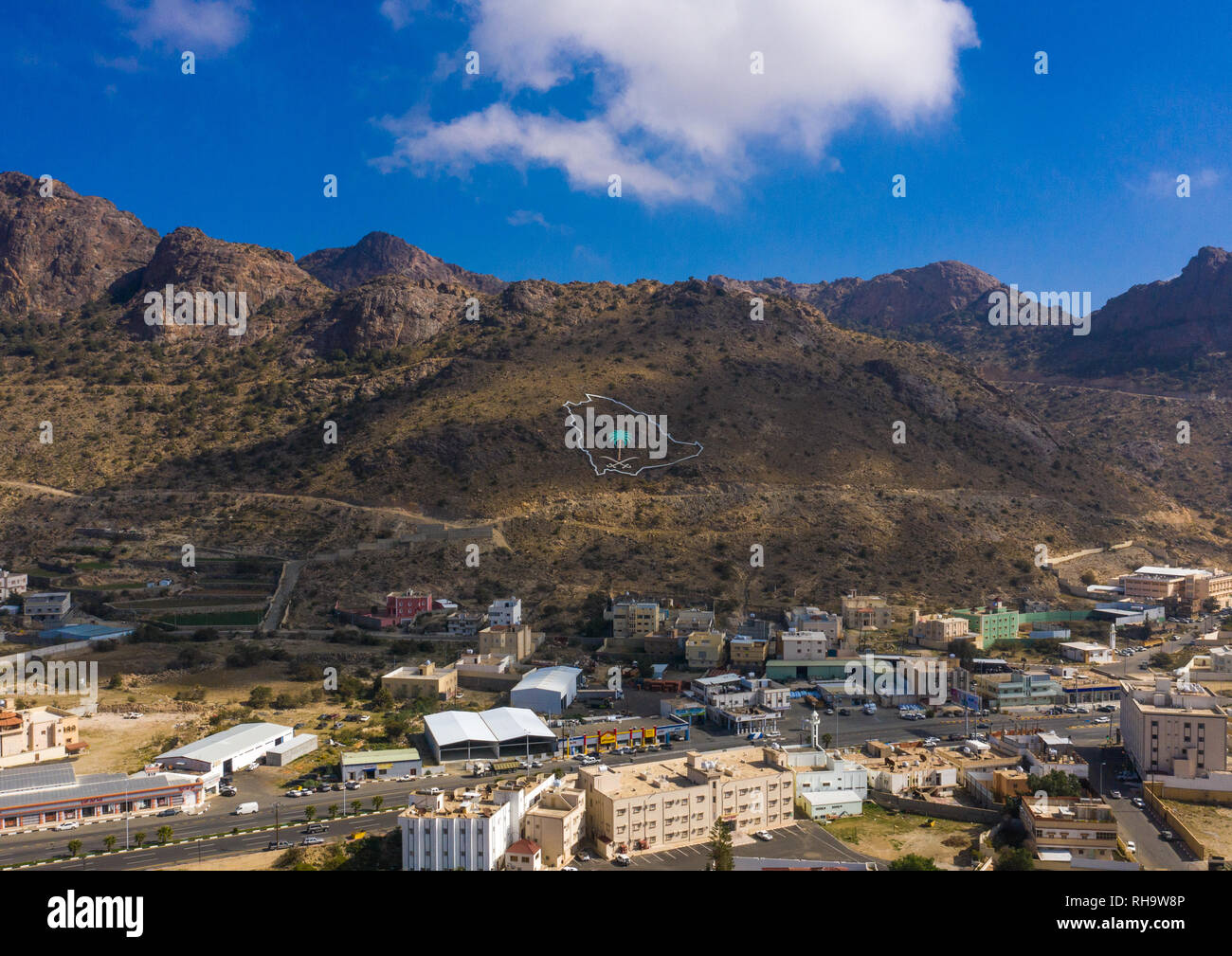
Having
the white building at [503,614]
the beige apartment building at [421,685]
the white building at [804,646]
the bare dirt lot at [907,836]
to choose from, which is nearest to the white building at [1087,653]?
the white building at [804,646]

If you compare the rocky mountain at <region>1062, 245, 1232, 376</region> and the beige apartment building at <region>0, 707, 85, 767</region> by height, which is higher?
the rocky mountain at <region>1062, 245, 1232, 376</region>

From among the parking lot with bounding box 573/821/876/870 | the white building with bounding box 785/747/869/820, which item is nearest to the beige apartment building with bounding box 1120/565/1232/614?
the white building with bounding box 785/747/869/820

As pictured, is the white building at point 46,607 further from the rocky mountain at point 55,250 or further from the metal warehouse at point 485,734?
the rocky mountain at point 55,250

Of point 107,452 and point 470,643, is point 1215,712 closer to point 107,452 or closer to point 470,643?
point 470,643
